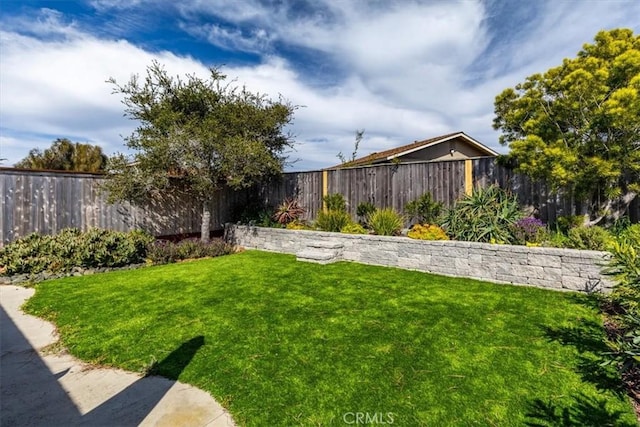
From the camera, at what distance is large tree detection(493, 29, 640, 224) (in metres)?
4.91

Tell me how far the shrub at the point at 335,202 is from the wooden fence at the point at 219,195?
0.84 feet

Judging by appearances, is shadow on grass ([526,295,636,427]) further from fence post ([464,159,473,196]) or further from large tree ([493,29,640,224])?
fence post ([464,159,473,196])

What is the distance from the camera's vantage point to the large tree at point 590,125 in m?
4.91

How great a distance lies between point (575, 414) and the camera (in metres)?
2.16

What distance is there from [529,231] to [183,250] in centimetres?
777

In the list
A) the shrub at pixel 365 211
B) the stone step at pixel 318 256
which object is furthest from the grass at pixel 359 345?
the shrub at pixel 365 211

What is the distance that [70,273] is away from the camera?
6281 mm

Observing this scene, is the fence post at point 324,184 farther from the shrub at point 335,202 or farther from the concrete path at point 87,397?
the concrete path at point 87,397

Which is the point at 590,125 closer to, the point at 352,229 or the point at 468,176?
the point at 468,176

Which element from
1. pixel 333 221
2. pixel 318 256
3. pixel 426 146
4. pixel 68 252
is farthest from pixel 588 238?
pixel 68 252

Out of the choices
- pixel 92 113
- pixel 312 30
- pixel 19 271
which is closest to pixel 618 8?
pixel 312 30

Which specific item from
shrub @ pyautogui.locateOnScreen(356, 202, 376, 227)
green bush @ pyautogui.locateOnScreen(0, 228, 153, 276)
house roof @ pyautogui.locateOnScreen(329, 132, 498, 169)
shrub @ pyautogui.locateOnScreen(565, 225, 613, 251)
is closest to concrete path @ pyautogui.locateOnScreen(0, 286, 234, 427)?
green bush @ pyautogui.locateOnScreen(0, 228, 153, 276)

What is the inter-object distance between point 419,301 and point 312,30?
7.30m

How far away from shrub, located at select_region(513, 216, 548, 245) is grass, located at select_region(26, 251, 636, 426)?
1247mm
